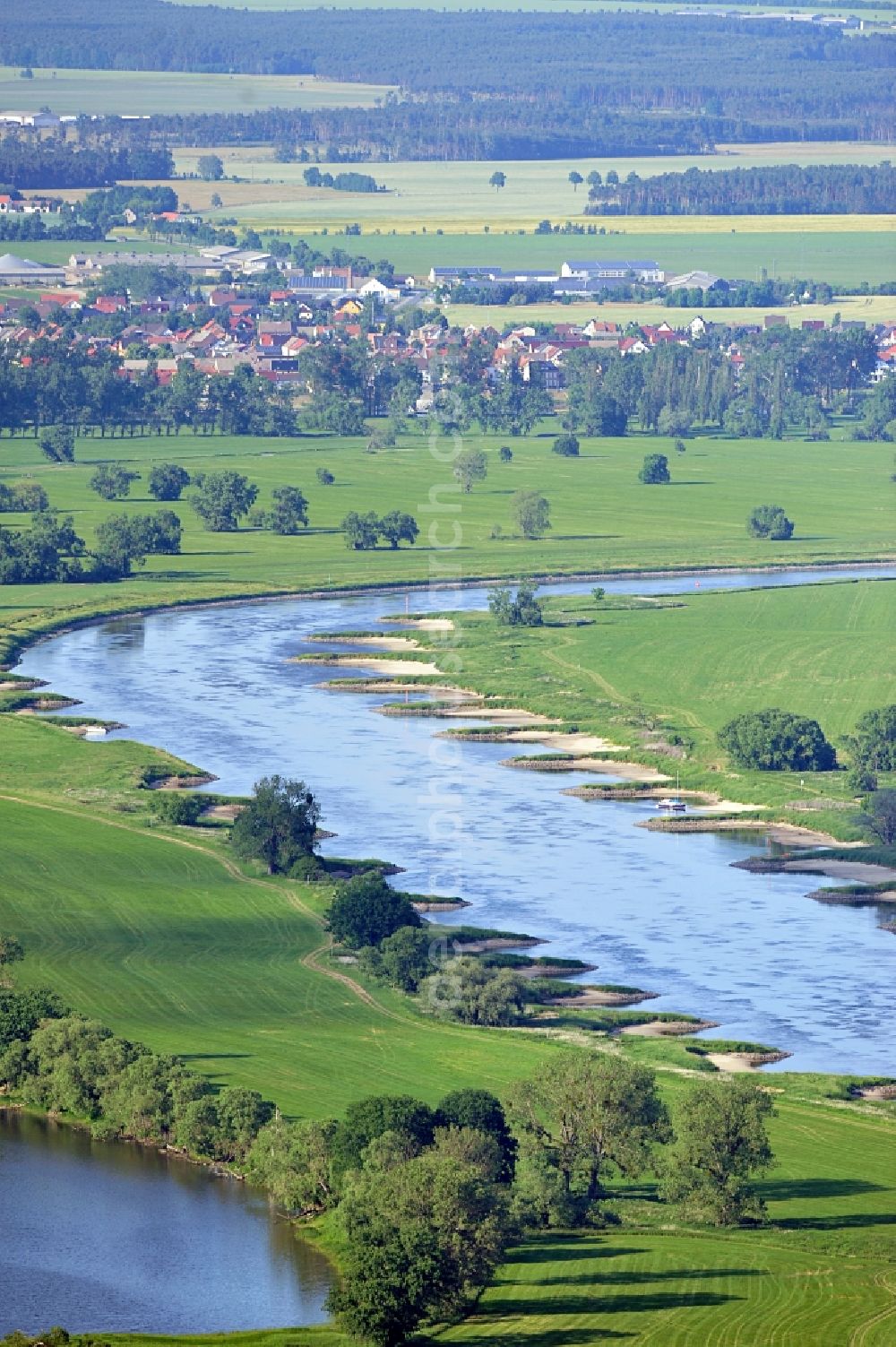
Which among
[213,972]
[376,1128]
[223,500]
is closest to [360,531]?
[223,500]

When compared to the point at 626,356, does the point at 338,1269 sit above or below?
below

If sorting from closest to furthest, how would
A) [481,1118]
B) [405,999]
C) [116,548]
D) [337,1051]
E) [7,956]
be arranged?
[481,1118]
[337,1051]
[7,956]
[405,999]
[116,548]

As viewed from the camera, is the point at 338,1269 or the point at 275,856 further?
the point at 275,856

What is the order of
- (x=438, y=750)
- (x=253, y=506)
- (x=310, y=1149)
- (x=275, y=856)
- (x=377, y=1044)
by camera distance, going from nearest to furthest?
1. (x=310, y=1149)
2. (x=377, y=1044)
3. (x=275, y=856)
4. (x=438, y=750)
5. (x=253, y=506)

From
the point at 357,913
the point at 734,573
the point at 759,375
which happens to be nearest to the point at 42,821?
the point at 357,913

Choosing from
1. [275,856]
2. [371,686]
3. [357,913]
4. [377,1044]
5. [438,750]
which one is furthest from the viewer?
[371,686]

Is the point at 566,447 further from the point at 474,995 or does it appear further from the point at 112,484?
the point at 474,995

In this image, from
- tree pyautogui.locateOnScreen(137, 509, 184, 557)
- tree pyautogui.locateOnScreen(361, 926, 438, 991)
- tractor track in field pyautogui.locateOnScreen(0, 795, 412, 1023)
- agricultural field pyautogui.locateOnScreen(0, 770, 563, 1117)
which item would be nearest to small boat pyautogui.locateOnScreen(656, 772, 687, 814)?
agricultural field pyautogui.locateOnScreen(0, 770, 563, 1117)

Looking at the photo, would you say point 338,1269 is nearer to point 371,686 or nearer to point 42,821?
point 42,821
